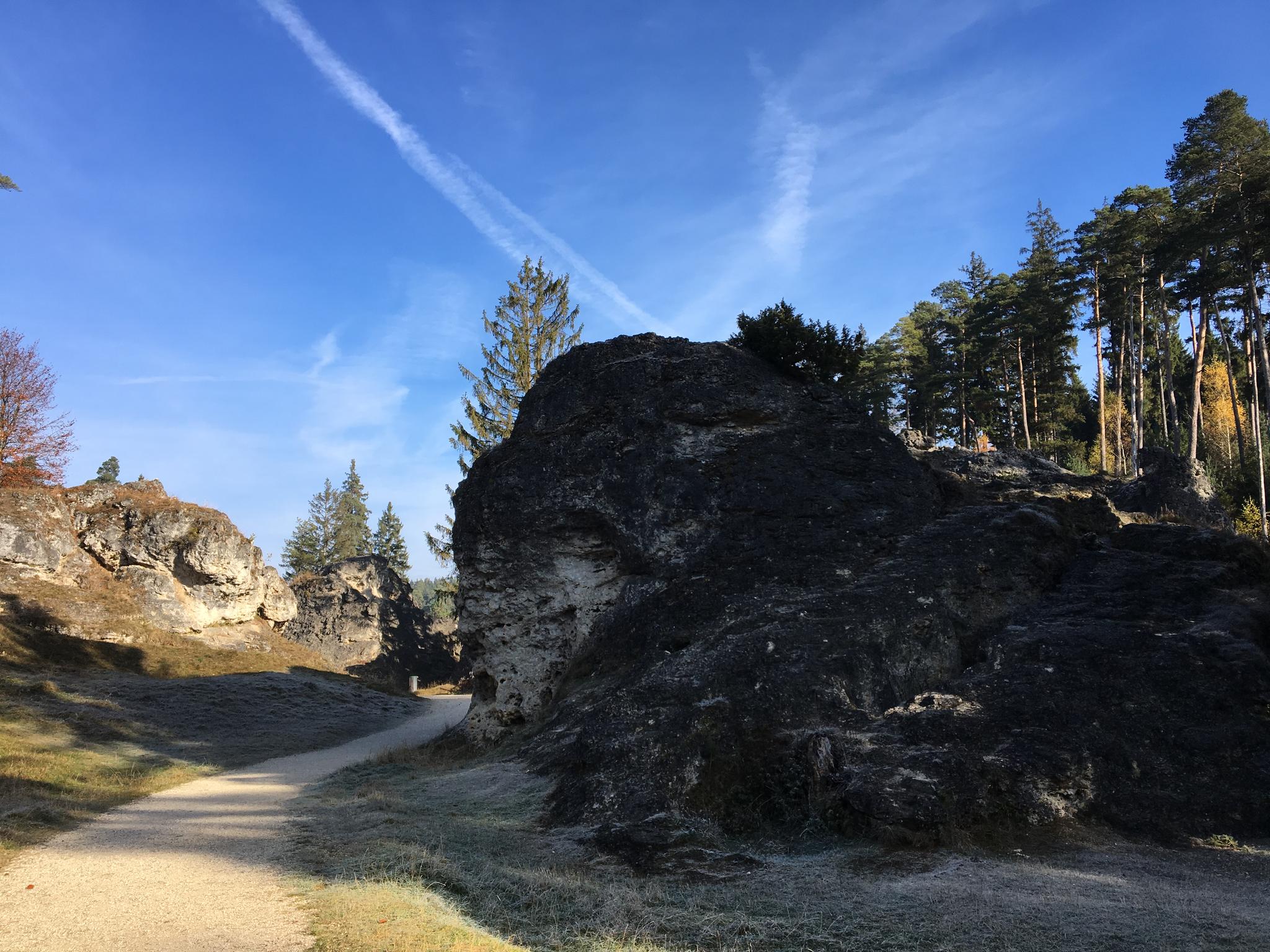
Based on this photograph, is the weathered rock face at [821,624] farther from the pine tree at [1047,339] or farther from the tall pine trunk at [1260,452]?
the pine tree at [1047,339]

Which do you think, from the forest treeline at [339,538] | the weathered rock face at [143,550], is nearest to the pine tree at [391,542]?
the forest treeline at [339,538]

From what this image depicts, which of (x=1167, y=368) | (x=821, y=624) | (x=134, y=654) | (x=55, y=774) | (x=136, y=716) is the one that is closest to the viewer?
(x=821, y=624)

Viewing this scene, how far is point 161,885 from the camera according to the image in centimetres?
725

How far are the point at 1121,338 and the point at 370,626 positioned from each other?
46735mm

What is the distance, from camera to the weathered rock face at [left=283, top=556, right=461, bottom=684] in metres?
39.2

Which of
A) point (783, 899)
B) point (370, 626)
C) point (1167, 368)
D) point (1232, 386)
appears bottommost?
point (783, 899)

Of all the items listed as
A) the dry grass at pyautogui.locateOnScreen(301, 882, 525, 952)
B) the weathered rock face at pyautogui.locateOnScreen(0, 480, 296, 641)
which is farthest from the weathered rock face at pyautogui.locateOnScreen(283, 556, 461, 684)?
the dry grass at pyautogui.locateOnScreen(301, 882, 525, 952)

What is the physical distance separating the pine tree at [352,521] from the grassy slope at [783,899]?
249 feet

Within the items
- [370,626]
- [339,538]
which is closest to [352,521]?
→ [339,538]

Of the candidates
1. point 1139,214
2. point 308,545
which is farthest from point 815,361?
point 308,545

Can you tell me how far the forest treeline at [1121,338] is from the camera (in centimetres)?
2980

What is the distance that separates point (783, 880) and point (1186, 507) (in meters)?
15.7

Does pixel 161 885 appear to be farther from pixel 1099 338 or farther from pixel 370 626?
pixel 1099 338

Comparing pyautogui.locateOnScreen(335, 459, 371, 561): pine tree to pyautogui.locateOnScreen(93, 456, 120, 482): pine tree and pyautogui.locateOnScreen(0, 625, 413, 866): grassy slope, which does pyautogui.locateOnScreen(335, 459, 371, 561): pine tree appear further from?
pyautogui.locateOnScreen(0, 625, 413, 866): grassy slope
